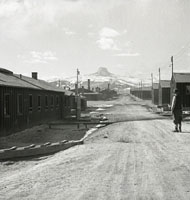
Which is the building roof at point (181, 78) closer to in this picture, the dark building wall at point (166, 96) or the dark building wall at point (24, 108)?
the dark building wall at point (166, 96)

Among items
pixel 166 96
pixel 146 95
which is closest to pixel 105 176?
pixel 166 96

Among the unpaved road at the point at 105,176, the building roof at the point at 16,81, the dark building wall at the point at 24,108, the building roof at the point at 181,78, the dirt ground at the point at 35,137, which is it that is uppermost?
the building roof at the point at 181,78

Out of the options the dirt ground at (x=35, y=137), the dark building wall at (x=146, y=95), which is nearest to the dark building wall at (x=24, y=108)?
the dirt ground at (x=35, y=137)

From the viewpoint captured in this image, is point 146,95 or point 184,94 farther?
point 146,95

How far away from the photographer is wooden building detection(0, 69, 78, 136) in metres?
17.5

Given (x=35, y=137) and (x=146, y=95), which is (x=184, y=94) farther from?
(x=146, y=95)

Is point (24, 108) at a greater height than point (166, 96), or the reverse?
point (166, 96)

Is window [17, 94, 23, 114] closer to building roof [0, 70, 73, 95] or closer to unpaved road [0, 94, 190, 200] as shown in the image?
building roof [0, 70, 73, 95]

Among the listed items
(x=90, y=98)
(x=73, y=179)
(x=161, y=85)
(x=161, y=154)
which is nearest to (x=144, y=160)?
(x=161, y=154)

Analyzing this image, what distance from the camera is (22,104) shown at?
66.5 feet

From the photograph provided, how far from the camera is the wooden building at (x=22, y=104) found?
1755 centimetres

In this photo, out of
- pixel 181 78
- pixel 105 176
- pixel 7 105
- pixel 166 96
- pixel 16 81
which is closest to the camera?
pixel 105 176

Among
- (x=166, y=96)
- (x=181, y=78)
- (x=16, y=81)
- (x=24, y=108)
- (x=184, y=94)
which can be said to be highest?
(x=181, y=78)

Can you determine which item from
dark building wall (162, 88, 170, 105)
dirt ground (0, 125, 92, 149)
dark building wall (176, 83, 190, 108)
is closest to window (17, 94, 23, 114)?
dirt ground (0, 125, 92, 149)
